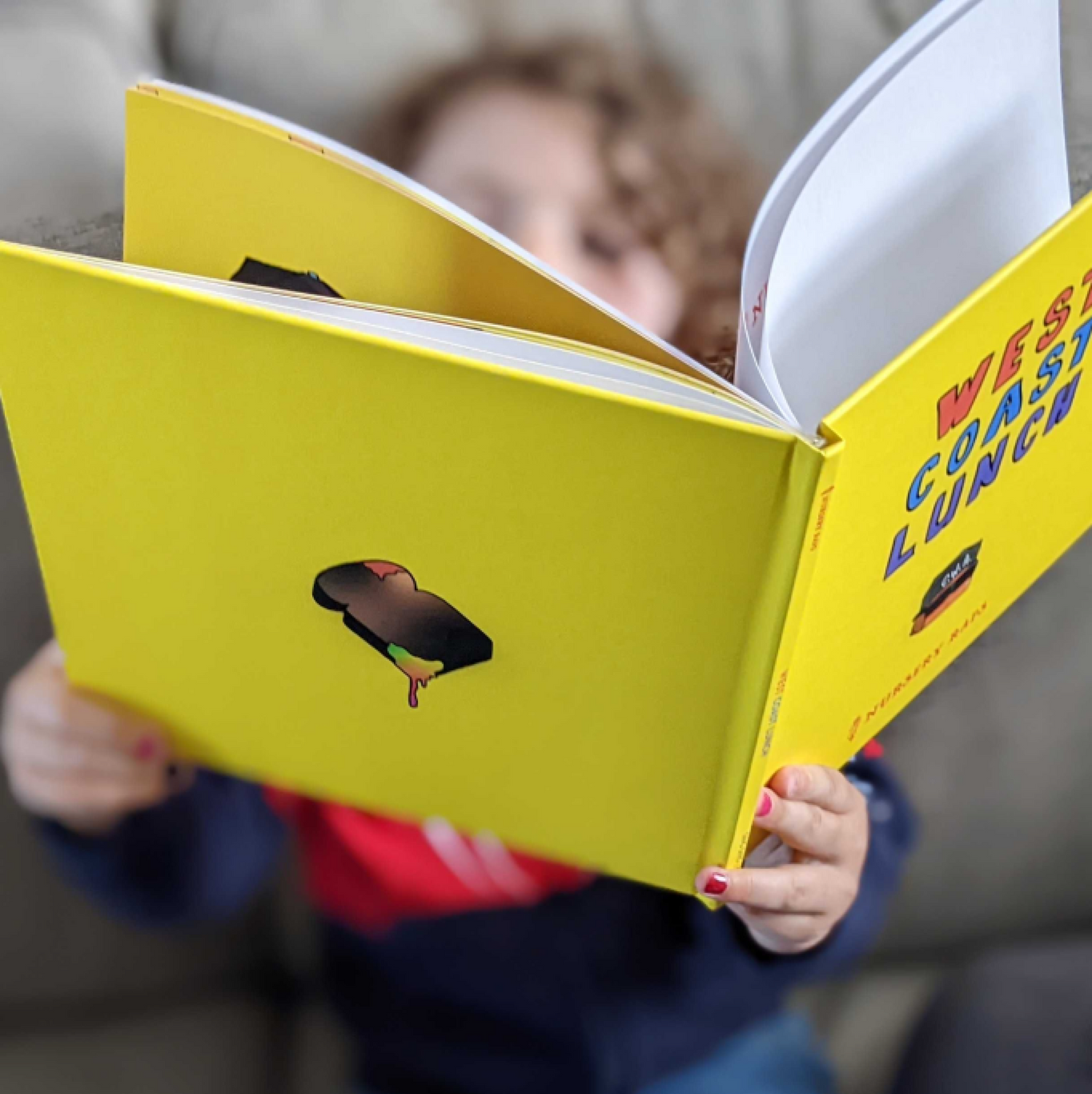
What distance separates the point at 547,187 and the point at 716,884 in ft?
1.49

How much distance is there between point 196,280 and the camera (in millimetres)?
460

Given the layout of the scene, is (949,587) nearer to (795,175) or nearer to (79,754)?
(795,175)

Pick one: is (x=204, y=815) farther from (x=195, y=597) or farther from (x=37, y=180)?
(x=37, y=180)

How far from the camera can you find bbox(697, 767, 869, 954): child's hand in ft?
1.78

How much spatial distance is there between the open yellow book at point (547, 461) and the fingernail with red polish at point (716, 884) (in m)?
0.01

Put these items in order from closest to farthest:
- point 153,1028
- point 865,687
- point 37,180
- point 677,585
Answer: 1. point 677,585
2. point 865,687
3. point 37,180
4. point 153,1028

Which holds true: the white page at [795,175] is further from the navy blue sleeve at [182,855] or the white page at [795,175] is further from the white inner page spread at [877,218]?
the navy blue sleeve at [182,855]

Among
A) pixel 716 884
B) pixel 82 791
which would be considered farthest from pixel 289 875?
pixel 716 884

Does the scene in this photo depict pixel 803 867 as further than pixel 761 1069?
No

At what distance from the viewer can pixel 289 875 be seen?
0.91 meters

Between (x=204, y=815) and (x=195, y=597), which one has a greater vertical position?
(x=195, y=597)

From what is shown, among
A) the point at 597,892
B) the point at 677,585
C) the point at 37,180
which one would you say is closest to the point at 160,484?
the point at 677,585

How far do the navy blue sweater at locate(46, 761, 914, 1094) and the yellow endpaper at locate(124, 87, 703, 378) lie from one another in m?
0.41

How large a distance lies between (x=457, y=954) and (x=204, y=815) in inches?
7.9
